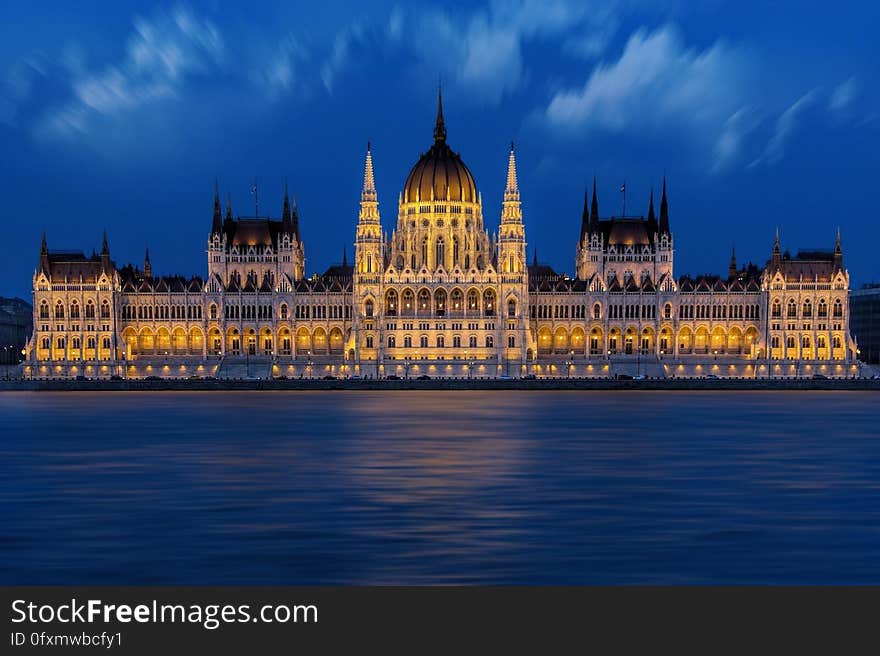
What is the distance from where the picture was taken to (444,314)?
150625mm

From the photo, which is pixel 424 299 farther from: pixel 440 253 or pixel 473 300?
Result: pixel 440 253

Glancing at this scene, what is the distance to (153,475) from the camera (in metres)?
48.2

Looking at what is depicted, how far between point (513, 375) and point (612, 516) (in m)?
111

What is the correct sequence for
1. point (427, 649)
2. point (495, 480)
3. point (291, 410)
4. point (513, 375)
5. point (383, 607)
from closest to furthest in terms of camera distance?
point (427, 649) < point (383, 607) < point (495, 480) < point (291, 410) < point (513, 375)

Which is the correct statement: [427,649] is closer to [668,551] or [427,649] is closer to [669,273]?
[668,551]

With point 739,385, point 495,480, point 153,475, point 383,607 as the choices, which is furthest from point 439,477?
point 739,385

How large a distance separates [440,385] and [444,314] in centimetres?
1398

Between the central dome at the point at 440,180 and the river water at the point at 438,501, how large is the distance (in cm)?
7930

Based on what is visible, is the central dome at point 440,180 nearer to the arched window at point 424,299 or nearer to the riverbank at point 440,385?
the arched window at point 424,299

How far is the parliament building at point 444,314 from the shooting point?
492 ft

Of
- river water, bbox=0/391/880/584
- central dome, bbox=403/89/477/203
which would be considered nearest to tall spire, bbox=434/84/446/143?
central dome, bbox=403/89/477/203

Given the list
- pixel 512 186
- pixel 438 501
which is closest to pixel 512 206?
pixel 512 186

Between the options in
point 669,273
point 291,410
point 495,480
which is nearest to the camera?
point 495,480

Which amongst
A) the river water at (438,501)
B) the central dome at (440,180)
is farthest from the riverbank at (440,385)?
the river water at (438,501)
